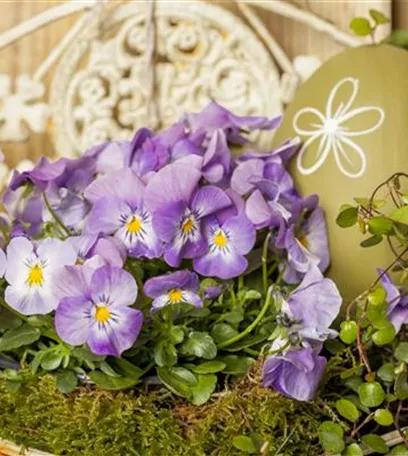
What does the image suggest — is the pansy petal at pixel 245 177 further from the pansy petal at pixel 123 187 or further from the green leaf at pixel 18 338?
the green leaf at pixel 18 338

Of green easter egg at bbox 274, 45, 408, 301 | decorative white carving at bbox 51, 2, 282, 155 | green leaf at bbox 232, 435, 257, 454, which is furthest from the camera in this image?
decorative white carving at bbox 51, 2, 282, 155

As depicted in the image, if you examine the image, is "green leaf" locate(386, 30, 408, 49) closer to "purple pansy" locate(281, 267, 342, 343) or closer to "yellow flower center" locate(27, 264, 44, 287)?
"purple pansy" locate(281, 267, 342, 343)

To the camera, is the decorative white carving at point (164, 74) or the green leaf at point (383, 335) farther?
the decorative white carving at point (164, 74)

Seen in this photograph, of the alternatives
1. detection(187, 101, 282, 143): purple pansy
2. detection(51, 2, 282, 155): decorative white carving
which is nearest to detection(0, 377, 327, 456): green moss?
detection(187, 101, 282, 143): purple pansy

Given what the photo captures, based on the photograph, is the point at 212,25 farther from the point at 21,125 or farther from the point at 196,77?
the point at 21,125

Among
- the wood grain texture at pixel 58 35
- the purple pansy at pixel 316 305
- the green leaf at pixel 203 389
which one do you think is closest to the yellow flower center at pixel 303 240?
the purple pansy at pixel 316 305

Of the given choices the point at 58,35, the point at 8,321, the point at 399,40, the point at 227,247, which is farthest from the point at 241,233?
the point at 58,35
